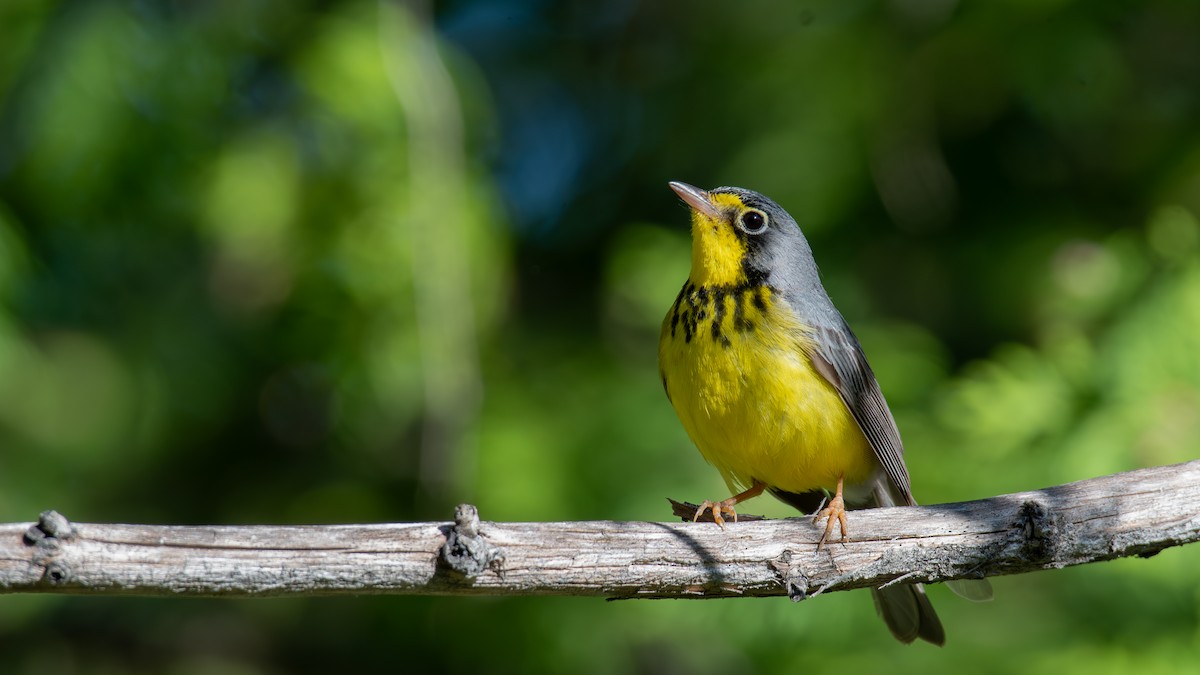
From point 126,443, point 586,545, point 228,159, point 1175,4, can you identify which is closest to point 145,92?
point 228,159

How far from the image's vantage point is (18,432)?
23.5 ft

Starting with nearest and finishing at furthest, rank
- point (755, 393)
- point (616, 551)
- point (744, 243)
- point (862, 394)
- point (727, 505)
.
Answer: point (616, 551) → point (755, 393) → point (727, 505) → point (862, 394) → point (744, 243)

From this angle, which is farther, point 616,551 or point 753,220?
point 753,220

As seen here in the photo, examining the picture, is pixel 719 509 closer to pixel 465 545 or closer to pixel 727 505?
pixel 727 505

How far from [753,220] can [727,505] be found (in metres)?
1.35

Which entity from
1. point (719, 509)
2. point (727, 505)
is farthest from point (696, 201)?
point (719, 509)

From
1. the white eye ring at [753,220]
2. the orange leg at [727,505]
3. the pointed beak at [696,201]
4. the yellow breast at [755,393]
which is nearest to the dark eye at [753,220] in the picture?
the white eye ring at [753,220]

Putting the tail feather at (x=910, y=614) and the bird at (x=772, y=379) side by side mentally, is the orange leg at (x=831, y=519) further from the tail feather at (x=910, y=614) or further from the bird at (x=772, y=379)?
the tail feather at (x=910, y=614)

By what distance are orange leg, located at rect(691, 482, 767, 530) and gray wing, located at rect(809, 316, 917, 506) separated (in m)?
0.61

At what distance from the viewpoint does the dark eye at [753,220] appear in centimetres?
568

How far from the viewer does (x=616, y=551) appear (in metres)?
4.09

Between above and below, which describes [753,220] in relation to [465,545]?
above

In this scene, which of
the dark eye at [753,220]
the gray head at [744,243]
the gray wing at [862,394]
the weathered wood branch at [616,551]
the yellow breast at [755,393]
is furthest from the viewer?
the dark eye at [753,220]

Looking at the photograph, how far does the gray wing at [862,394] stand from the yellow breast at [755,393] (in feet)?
0.15
